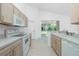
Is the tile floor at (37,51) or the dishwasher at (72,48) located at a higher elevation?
the dishwasher at (72,48)

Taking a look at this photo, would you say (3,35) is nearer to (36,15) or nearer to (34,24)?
(34,24)

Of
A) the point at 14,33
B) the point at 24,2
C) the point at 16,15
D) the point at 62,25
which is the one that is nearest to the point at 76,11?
the point at 24,2

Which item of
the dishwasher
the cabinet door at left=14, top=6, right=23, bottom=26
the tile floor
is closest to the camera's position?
the dishwasher

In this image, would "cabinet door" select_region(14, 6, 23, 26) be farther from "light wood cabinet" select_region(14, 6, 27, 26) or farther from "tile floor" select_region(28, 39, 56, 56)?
"tile floor" select_region(28, 39, 56, 56)

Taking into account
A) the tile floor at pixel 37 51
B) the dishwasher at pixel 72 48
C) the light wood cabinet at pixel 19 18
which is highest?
the light wood cabinet at pixel 19 18

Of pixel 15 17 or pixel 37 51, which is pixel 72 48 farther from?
pixel 37 51

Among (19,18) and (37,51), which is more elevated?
(19,18)

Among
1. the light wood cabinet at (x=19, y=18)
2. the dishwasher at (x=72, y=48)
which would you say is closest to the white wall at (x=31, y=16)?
the light wood cabinet at (x=19, y=18)

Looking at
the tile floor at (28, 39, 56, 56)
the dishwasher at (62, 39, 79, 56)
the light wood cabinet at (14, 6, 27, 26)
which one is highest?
the light wood cabinet at (14, 6, 27, 26)

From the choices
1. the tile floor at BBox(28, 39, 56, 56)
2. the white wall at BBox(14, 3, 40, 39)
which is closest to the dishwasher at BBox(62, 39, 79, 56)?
the tile floor at BBox(28, 39, 56, 56)

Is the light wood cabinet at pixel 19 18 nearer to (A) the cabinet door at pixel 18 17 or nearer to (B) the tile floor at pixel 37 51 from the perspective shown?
(A) the cabinet door at pixel 18 17

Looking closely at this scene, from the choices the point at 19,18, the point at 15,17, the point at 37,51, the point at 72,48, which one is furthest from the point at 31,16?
the point at 72,48

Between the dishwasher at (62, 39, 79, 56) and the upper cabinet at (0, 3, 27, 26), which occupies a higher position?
the upper cabinet at (0, 3, 27, 26)

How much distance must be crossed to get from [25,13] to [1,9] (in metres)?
1.39
